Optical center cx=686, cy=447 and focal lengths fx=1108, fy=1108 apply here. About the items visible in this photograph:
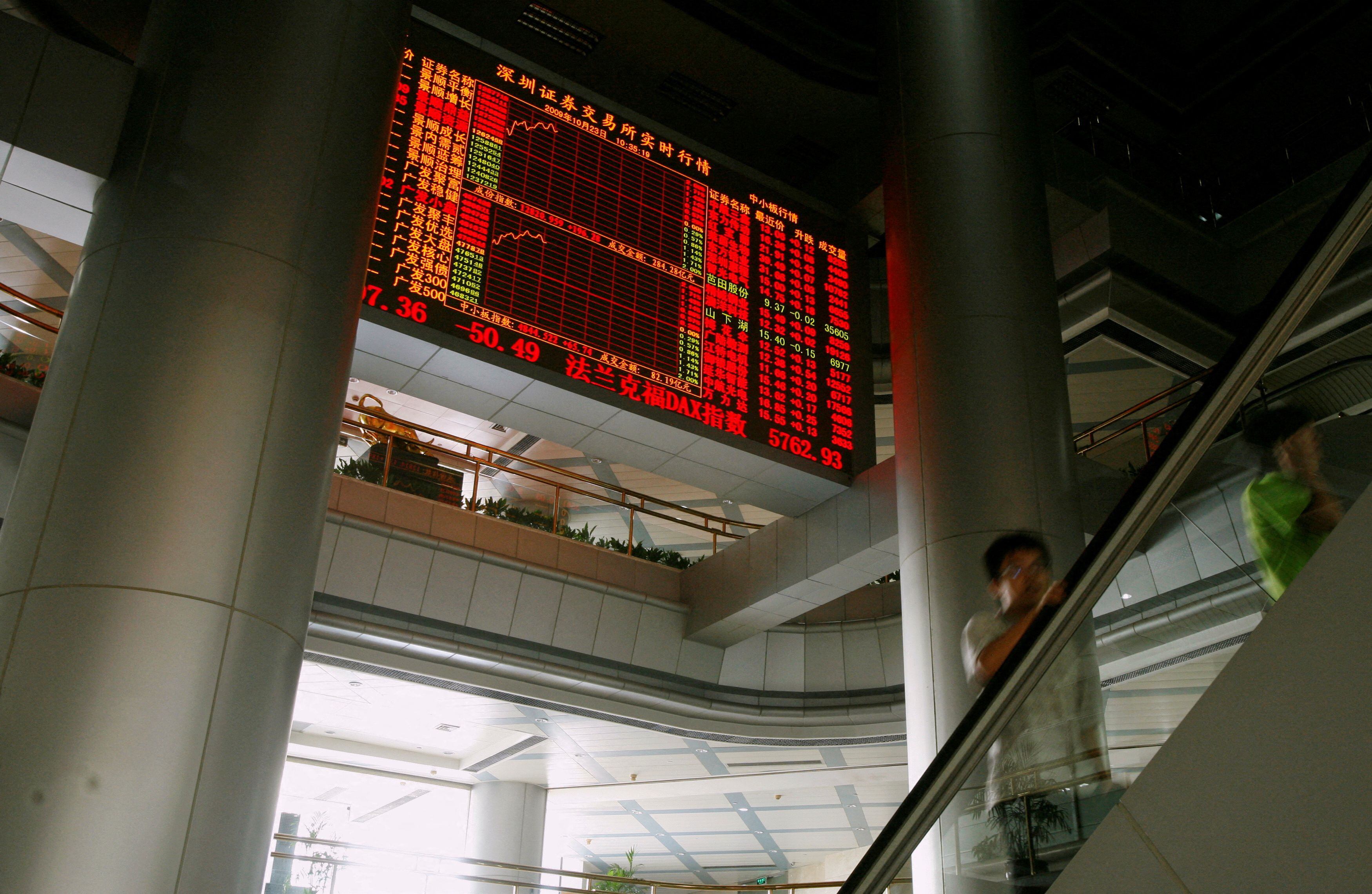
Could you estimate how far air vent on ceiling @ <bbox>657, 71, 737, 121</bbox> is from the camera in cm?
1129

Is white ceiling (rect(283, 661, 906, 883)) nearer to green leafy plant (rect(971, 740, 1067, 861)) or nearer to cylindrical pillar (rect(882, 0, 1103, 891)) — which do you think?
cylindrical pillar (rect(882, 0, 1103, 891))

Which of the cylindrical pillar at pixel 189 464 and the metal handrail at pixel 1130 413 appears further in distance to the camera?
the metal handrail at pixel 1130 413

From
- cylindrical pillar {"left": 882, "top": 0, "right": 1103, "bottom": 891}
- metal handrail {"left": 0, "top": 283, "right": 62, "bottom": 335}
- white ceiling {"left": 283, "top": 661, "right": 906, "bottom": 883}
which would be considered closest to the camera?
cylindrical pillar {"left": 882, "top": 0, "right": 1103, "bottom": 891}

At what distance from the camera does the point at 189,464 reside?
4715 mm

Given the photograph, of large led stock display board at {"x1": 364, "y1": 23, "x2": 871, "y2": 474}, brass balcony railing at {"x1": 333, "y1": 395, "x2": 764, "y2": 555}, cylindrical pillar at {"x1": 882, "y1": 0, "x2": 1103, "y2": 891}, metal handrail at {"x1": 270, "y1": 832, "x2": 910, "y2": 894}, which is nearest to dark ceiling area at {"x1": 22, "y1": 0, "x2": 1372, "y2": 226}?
cylindrical pillar at {"x1": 882, "y1": 0, "x2": 1103, "y2": 891}

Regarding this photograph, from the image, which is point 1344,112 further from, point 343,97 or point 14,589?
point 14,589

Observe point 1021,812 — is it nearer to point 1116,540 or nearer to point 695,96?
point 1116,540

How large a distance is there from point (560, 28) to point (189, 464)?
7348 millimetres

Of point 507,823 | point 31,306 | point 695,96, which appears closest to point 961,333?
point 695,96

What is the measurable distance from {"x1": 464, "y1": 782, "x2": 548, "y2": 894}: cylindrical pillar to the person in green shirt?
50.4 feet

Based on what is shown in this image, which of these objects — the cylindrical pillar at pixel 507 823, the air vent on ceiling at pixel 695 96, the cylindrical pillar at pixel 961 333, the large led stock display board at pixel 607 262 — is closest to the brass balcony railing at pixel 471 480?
the large led stock display board at pixel 607 262

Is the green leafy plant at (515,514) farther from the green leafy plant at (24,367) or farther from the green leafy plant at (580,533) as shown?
the green leafy plant at (24,367)

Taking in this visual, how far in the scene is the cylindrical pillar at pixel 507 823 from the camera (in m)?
16.6

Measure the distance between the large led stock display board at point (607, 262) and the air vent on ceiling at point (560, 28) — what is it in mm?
1932
